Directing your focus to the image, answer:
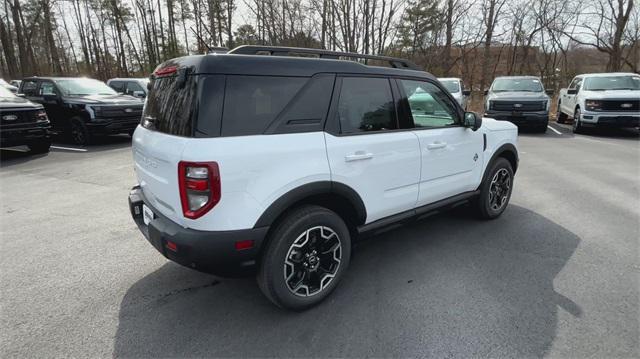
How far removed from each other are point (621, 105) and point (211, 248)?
12604 millimetres

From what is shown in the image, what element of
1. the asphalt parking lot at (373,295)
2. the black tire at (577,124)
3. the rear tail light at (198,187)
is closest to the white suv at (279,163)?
the rear tail light at (198,187)

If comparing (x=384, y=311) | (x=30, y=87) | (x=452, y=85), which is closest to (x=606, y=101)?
(x=452, y=85)

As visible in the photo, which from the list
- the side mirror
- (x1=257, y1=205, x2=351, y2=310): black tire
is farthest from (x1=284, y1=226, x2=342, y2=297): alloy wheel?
the side mirror

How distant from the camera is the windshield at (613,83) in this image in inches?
436

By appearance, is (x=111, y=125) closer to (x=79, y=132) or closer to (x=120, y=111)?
(x=120, y=111)

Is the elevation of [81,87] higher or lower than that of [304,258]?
higher

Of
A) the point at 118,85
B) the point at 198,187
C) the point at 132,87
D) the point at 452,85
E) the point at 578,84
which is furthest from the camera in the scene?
the point at 118,85

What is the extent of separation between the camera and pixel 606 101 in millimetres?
10391

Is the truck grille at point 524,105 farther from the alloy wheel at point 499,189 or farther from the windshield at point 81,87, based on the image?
the windshield at point 81,87

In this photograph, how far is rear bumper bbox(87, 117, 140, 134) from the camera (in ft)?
30.3

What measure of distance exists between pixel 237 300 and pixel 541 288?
2.39 m

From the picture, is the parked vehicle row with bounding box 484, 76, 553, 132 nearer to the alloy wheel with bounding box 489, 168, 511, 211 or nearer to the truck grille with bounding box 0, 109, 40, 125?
the alloy wheel with bounding box 489, 168, 511, 211

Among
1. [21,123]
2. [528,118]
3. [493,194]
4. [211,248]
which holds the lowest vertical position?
[493,194]

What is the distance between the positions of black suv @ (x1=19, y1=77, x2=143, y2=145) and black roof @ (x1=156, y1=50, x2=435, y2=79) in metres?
7.95
